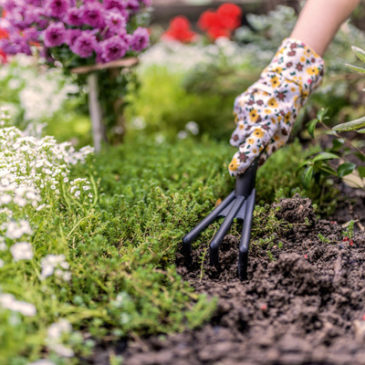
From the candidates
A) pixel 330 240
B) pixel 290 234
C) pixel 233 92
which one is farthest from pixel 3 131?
pixel 233 92

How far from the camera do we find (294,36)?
5.57 ft

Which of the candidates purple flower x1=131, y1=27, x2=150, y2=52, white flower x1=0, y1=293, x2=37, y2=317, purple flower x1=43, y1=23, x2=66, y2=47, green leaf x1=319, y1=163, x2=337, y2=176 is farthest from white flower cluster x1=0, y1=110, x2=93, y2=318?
green leaf x1=319, y1=163, x2=337, y2=176

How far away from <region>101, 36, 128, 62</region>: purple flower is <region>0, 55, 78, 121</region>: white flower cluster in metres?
0.95

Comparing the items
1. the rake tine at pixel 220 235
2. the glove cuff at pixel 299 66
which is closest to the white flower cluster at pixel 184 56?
the glove cuff at pixel 299 66

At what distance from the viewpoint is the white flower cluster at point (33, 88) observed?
2932 mm

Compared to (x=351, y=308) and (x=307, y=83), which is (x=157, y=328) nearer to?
(x=351, y=308)

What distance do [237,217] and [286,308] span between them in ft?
1.26

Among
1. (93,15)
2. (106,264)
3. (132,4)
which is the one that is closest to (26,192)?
(106,264)

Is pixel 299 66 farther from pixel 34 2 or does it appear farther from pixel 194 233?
pixel 34 2

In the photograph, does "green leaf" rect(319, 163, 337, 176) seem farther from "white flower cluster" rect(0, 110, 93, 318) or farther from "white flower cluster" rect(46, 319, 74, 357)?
"white flower cluster" rect(46, 319, 74, 357)

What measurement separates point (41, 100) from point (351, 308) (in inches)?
102

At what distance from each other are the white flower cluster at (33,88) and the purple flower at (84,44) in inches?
36.8

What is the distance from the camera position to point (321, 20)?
64.9 inches

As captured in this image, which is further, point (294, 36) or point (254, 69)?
point (254, 69)
